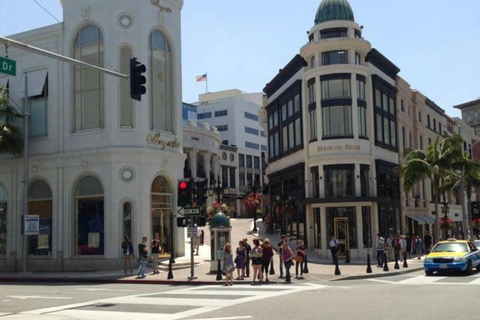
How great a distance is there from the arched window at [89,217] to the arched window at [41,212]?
2.04 m

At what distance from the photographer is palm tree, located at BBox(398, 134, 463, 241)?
3988 cm

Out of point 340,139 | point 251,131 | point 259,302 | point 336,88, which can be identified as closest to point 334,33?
point 336,88

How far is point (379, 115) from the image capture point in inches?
1599

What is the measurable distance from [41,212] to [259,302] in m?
20.8

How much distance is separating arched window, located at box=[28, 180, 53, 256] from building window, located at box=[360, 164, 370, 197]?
739 inches

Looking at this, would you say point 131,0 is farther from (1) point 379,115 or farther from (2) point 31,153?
(1) point 379,115

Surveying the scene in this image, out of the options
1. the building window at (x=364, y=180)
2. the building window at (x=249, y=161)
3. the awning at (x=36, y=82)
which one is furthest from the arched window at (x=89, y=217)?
the building window at (x=249, y=161)

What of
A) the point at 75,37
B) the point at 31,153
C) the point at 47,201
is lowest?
the point at 47,201

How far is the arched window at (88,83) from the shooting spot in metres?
31.2

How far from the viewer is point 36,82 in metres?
33.4

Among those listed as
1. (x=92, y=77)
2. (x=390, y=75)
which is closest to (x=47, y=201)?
(x=92, y=77)

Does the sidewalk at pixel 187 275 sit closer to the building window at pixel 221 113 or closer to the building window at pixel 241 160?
the building window at pixel 241 160

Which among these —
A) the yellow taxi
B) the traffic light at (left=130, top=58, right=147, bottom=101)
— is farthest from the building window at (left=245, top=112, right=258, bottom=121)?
the traffic light at (left=130, top=58, right=147, bottom=101)

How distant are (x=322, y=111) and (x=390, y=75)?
30.1 ft
